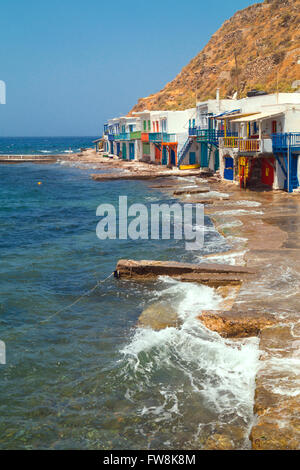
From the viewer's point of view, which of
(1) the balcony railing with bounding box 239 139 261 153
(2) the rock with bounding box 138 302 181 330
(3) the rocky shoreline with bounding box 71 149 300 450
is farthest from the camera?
(1) the balcony railing with bounding box 239 139 261 153

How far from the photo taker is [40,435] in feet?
26.3

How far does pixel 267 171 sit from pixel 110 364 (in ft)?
87.9

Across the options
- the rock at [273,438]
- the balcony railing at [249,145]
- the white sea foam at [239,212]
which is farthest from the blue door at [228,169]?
the rock at [273,438]

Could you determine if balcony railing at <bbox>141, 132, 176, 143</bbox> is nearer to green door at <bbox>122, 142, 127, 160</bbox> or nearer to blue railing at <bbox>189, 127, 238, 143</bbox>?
blue railing at <bbox>189, 127, 238, 143</bbox>

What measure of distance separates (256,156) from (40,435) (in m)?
28.1

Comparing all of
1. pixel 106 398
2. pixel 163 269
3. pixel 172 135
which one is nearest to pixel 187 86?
pixel 172 135

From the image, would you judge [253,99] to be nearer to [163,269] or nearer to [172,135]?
[172,135]

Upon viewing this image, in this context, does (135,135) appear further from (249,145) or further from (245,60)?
(249,145)

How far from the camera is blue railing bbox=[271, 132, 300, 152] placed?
2968cm

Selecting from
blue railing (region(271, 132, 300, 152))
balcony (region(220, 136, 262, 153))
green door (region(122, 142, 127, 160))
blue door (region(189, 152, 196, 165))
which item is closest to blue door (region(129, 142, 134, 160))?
green door (region(122, 142, 127, 160))

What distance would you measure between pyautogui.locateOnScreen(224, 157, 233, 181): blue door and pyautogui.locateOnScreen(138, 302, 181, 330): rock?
27686 millimetres

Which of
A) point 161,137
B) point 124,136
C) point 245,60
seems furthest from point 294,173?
point 245,60

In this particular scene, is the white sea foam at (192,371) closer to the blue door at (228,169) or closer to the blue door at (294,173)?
the blue door at (294,173)

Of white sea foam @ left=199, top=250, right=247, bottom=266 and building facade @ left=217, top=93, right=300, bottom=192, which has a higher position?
building facade @ left=217, top=93, right=300, bottom=192
